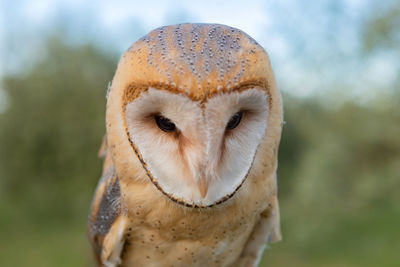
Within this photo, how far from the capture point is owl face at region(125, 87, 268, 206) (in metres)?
0.74

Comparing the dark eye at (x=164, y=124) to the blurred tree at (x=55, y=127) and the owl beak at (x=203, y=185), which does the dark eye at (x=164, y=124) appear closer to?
the owl beak at (x=203, y=185)

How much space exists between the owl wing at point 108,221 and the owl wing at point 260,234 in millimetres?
409

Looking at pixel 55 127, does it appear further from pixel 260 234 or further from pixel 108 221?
pixel 260 234

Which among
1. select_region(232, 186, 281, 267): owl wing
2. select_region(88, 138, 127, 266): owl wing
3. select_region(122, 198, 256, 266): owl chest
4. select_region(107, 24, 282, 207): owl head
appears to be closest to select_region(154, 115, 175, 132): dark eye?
select_region(107, 24, 282, 207): owl head

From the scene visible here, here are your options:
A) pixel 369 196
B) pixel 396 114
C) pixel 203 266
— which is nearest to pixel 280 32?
pixel 396 114

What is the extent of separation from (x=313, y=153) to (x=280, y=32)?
5.60 ft

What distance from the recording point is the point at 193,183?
0.84 m

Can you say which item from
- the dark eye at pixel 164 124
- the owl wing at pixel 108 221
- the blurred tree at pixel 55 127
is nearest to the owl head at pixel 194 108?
the dark eye at pixel 164 124

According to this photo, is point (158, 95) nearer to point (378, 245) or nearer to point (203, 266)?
point (203, 266)

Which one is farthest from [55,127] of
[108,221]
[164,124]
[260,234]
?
[164,124]

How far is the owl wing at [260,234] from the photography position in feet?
3.89

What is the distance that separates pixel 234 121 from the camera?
2.64 ft

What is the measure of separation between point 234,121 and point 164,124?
14 centimetres

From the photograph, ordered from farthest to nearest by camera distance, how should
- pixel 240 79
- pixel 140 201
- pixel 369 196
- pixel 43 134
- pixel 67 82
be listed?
pixel 67 82 < pixel 43 134 < pixel 369 196 < pixel 140 201 < pixel 240 79
